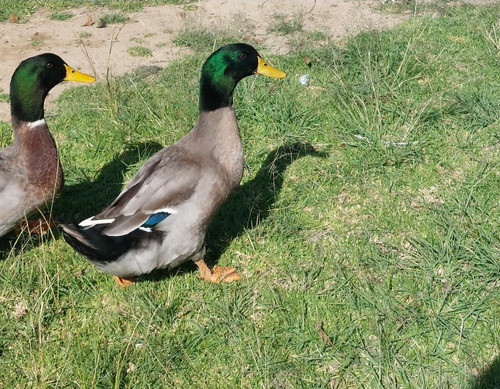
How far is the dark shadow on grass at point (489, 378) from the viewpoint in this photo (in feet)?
8.95

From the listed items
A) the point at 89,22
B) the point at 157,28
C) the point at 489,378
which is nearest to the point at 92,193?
the point at 489,378

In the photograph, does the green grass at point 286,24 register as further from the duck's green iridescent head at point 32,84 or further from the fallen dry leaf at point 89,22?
the duck's green iridescent head at point 32,84

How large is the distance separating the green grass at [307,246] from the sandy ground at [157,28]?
75cm

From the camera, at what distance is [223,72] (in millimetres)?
3439

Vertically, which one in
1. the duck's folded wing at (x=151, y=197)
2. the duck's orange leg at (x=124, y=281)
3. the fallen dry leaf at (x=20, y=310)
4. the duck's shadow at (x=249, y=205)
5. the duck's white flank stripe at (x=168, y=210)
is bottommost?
the duck's shadow at (x=249, y=205)

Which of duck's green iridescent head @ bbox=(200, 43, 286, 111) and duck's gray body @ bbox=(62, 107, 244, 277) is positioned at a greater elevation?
duck's green iridescent head @ bbox=(200, 43, 286, 111)

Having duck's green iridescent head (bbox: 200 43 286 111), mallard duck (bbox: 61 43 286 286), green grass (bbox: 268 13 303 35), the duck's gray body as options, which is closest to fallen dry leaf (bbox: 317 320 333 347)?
mallard duck (bbox: 61 43 286 286)

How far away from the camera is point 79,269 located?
3668mm

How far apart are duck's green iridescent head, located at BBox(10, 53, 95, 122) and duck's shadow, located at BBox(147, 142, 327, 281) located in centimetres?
124

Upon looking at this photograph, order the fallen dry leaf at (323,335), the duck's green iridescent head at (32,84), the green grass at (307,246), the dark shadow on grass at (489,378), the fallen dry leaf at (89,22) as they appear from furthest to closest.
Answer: the fallen dry leaf at (89,22) < the duck's green iridescent head at (32,84) < the fallen dry leaf at (323,335) < the green grass at (307,246) < the dark shadow on grass at (489,378)

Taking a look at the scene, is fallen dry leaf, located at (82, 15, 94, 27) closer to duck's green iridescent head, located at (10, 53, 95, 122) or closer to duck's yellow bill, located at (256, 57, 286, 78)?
duck's green iridescent head, located at (10, 53, 95, 122)

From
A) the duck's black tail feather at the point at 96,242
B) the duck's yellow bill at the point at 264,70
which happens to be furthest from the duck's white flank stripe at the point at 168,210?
the duck's yellow bill at the point at 264,70

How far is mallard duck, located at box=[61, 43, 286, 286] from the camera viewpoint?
3.12m

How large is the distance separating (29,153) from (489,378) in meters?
2.75
